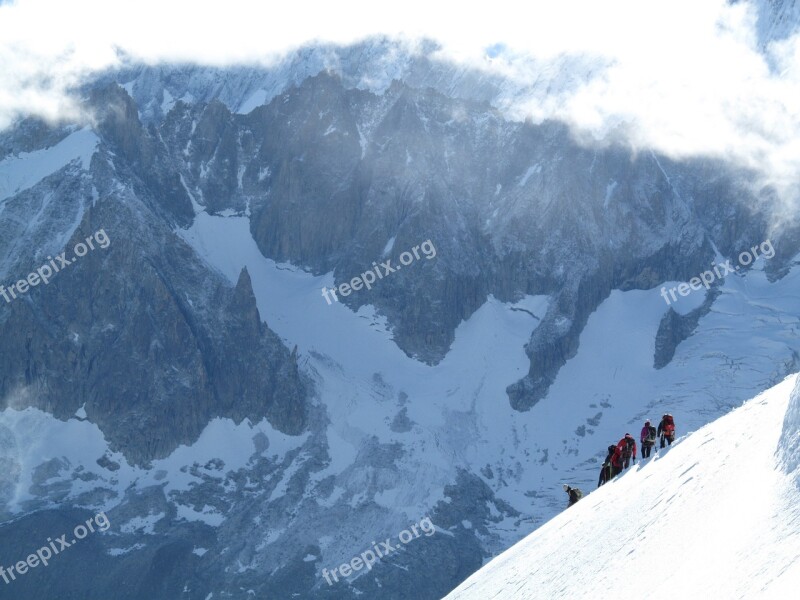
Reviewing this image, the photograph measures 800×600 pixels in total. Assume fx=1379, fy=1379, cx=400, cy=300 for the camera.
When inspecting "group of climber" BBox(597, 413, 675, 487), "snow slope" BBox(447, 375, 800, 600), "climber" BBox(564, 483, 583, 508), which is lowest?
"snow slope" BBox(447, 375, 800, 600)

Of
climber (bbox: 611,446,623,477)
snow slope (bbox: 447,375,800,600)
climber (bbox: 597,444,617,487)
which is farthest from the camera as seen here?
climber (bbox: 597,444,617,487)

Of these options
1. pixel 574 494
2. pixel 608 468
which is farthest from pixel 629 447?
pixel 574 494

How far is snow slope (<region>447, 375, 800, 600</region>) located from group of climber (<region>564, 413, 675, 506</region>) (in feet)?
11.6

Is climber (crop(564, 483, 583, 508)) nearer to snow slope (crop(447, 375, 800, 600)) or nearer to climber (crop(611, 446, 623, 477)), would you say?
climber (crop(611, 446, 623, 477))

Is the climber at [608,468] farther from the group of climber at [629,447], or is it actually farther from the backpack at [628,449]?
the backpack at [628,449]

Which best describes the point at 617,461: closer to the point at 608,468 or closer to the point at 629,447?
the point at 629,447

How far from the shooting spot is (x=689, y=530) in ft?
118

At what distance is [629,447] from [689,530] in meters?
21.1

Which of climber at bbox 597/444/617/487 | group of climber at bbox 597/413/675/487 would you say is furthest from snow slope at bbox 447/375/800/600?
climber at bbox 597/444/617/487

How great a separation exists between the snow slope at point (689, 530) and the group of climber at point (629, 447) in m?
3.53

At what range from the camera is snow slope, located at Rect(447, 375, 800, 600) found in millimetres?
29578

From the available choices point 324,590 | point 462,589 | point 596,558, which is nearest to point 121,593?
point 324,590

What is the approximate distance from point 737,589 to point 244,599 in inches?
6817

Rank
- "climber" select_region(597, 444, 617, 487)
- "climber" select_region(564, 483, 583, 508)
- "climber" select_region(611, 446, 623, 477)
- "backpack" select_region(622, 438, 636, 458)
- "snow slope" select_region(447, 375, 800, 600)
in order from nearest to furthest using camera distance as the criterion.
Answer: "snow slope" select_region(447, 375, 800, 600)
"backpack" select_region(622, 438, 636, 458)
"climber" select_region(611, 446, 623, 477)
"climber" select_region(597, 444, 617, 487)
"climber" select_region(564, 483, 583, 508)
